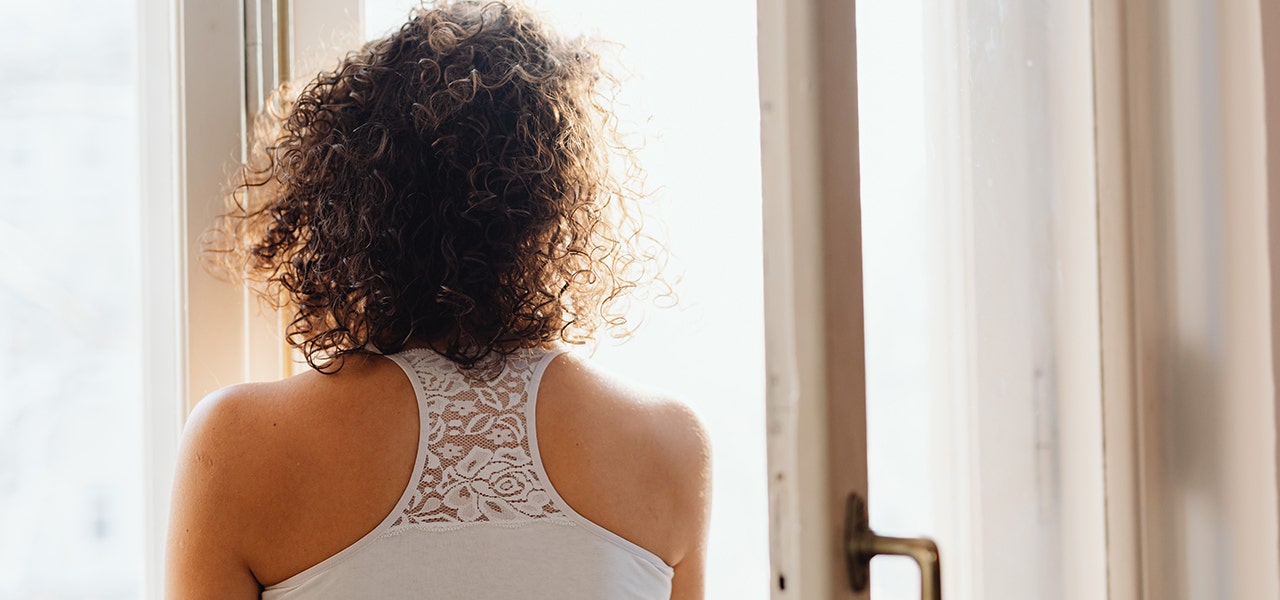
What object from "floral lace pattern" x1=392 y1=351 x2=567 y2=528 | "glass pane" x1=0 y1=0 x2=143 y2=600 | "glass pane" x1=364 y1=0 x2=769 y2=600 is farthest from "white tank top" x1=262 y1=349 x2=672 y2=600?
"glass pane" x1=0 y1=0 x2=143 y2=600

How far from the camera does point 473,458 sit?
788 mm

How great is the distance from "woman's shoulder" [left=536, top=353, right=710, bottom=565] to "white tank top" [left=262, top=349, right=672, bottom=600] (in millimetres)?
17

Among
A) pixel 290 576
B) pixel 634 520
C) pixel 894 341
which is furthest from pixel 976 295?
pixel 290 576

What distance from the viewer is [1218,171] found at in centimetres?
30

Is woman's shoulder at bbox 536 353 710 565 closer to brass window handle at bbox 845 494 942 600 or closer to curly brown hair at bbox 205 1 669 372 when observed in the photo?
curly brown hair at bbox 205 1 669 372

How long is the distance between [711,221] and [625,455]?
27 centimetres

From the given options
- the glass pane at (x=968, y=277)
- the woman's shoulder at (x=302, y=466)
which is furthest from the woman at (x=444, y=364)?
the glass pane at (x=968, y=277)

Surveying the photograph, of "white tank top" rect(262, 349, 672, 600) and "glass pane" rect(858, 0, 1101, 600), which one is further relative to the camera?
"white tank top" rect(262, 349, 672, 600)

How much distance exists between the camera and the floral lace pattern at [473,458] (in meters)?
0.78

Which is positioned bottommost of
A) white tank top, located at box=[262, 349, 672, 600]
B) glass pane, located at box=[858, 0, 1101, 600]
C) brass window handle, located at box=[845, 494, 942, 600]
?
white tank top, located at box=[262, 349, 672, 600]

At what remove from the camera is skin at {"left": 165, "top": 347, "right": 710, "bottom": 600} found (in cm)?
78

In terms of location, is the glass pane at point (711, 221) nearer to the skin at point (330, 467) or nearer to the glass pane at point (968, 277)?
the skin at point (330, 467)

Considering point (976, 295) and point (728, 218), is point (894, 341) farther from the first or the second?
point (728, 218)

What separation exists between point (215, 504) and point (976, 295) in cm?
70
